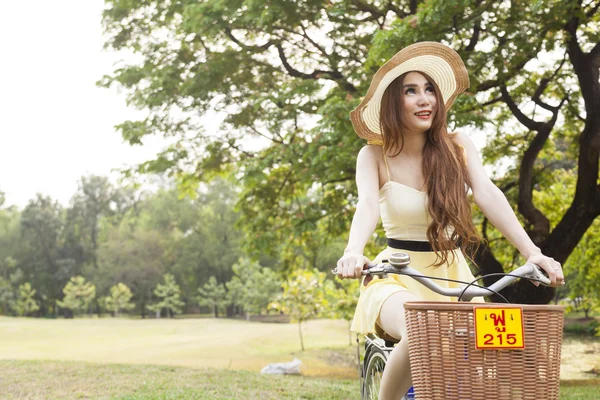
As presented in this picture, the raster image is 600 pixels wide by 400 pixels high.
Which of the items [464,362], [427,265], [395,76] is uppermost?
[395,76]

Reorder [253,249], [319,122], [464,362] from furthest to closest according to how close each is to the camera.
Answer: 1. [253,249]
2. [319,122]
3. [464,362]

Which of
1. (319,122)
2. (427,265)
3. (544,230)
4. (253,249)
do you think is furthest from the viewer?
(253,249)

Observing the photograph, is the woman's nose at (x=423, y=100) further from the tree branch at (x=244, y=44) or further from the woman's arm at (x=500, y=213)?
the tree branch at (x=244, y=44)

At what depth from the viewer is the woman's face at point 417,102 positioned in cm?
262

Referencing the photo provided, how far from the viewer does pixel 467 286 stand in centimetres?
203

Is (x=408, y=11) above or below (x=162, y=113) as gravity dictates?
above

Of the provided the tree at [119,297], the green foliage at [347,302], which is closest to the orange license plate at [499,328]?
the green foliage at [347,302]

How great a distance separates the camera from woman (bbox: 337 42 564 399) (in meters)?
2.42

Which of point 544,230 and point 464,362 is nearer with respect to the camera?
point 464,362

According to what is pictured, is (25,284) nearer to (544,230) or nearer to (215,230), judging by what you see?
(215,230)

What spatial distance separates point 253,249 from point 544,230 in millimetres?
4728

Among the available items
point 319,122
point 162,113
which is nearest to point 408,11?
point 319,122

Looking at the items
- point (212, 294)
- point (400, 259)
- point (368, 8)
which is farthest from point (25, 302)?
point (400, 259)

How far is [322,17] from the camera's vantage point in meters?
9.99
